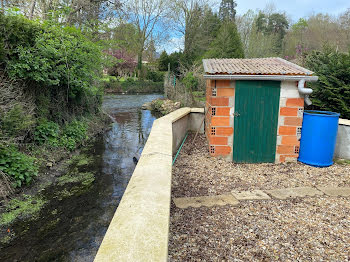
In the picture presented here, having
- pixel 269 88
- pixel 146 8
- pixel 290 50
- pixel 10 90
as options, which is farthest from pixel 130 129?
pixel 290 50

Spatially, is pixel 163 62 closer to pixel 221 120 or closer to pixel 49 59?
pixel 49 59

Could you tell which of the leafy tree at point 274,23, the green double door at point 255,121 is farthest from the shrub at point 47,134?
the leafy tree at point 274,23

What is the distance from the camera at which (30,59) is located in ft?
20.8

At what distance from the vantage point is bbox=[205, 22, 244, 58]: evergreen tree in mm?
22469

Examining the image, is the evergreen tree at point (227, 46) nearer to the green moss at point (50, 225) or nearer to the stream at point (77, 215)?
the stream at point (77, 215)

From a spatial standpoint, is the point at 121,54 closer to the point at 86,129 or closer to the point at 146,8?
the point at 146,8

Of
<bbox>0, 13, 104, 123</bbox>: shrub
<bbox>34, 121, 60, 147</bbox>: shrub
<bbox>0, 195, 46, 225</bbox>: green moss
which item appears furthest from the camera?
<bbox>34, 121, 60, 147</bbox>: shrub

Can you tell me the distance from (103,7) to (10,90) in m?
8.65

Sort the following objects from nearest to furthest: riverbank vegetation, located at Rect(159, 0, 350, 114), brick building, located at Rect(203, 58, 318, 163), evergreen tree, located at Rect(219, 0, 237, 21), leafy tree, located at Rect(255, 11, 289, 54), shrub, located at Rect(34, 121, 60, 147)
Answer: brick building, located at Rect(203, 58, 318, 163), shrub, located at Rect(34, 121, 60, 147), riverbank vegetation, located at Rect(159, 0, 350, 114), leafy tree, located at Rect(255, 11, 289, 54), evergreen tree, located at Rect(219, 0, 237, 21)

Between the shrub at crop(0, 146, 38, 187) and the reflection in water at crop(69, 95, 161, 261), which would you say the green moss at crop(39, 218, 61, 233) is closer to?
the reflection in water at crop(69, 95, 161, 261)

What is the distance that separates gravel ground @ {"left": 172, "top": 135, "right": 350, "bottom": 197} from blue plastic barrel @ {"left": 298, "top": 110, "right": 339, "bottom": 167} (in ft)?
0.66

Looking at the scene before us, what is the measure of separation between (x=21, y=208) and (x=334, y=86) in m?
8.12

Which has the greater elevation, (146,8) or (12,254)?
(146,8)

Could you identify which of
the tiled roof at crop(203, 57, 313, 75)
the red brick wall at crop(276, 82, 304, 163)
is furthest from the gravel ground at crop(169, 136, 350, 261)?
the tiled roof at crop(203, 57, 313, 75)
